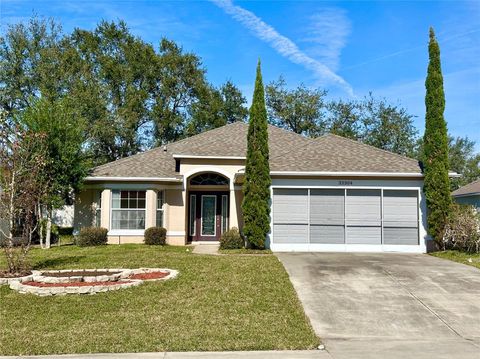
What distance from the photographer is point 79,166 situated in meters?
19.2

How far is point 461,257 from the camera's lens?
1470 centimetres

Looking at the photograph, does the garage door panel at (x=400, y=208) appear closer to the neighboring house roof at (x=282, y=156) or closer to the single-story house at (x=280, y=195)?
the single-story house at (x=280, y=195)

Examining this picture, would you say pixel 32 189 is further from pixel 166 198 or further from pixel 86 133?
pixel 86 133

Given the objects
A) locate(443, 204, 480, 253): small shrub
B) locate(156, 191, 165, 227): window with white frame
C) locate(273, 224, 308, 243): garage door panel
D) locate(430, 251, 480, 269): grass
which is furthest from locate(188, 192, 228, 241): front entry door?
locate(443, 204, 480, 253): small shrub

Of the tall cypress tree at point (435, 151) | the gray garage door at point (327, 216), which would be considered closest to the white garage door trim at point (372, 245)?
the gray garage door at point (327, 216)

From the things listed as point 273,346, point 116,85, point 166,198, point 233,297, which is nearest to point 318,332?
point 273,346

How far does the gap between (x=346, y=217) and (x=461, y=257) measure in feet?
13.7

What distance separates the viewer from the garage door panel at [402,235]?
16.8 metres

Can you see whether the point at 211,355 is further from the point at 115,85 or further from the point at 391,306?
the point at 115,85

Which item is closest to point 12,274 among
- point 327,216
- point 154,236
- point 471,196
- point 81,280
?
point 81,280

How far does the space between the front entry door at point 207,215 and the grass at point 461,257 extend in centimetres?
958

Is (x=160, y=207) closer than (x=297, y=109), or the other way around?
(x=160, y=207)

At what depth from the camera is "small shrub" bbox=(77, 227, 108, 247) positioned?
18.2 m

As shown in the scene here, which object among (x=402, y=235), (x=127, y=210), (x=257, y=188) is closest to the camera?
(x=257, y=188)
